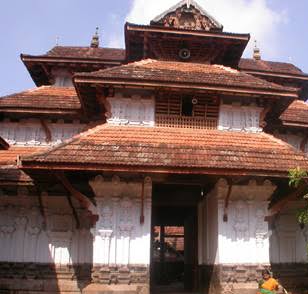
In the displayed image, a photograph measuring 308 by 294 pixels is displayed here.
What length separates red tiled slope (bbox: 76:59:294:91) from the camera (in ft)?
39.7

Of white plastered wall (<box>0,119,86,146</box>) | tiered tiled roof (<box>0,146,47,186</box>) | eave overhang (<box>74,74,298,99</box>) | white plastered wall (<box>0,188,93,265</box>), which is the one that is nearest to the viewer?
eave overhang (<box>74,74,298,99</box>)

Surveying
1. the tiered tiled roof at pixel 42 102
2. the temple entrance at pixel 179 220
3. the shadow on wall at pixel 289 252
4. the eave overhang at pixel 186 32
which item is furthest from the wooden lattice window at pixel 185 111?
the shadow on wall at pixel 289 252

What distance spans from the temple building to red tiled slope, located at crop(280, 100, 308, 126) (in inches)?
2.9

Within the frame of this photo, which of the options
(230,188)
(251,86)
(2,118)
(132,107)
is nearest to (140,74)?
(132,107)

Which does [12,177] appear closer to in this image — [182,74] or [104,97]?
[104,97]

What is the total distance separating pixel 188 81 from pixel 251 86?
1908mm

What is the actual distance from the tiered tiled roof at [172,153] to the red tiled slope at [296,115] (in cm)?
298

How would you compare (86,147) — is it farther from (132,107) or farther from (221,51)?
(221,51)

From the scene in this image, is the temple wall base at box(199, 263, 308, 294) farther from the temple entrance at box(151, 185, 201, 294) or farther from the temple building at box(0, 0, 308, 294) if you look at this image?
the temple entrance at box(151, 185, 201, 294)

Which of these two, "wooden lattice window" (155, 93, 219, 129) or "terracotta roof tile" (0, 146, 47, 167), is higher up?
"wooden lattice window" (155, 93, 219, 129)

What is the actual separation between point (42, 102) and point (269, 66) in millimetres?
11035

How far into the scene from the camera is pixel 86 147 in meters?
10.8

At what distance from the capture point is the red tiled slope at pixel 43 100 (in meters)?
14.4

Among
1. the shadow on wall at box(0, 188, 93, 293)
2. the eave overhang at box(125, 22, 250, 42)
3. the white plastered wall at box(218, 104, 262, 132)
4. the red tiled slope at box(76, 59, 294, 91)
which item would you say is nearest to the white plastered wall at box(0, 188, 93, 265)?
the shadow on wall at box(0, 188, 93, 293)
